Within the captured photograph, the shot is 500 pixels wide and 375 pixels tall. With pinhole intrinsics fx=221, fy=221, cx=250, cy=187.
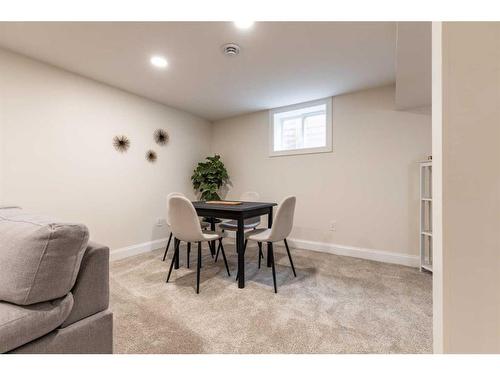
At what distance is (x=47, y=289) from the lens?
760 millimetres

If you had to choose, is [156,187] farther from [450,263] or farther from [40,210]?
[450,263]

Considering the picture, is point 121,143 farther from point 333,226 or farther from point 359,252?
point 359,252

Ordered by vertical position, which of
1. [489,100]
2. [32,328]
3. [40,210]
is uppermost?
[489,100]

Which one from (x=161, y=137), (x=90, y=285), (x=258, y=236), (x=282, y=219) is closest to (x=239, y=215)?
(x=258, y=236)

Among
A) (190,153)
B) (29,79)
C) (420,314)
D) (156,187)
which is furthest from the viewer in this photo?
(190,153)

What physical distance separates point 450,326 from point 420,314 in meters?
1.36

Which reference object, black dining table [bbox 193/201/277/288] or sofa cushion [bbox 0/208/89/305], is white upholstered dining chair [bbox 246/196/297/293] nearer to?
black dining table [bbox 193/201/277/288]

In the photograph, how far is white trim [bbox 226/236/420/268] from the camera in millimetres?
2640

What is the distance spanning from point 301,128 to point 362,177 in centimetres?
119

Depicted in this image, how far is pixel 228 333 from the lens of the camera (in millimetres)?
1418

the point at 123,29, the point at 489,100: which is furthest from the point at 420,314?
the point at 123,29

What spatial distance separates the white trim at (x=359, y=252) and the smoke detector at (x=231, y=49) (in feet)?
8.58

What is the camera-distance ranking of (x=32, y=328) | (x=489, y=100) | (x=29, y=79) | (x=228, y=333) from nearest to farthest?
(x=489, y=100), (x=32, y=328), (x=228, y=333), (x=29, y=79)

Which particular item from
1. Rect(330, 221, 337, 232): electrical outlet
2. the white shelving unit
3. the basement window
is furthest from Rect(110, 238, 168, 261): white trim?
the white shelving unit
